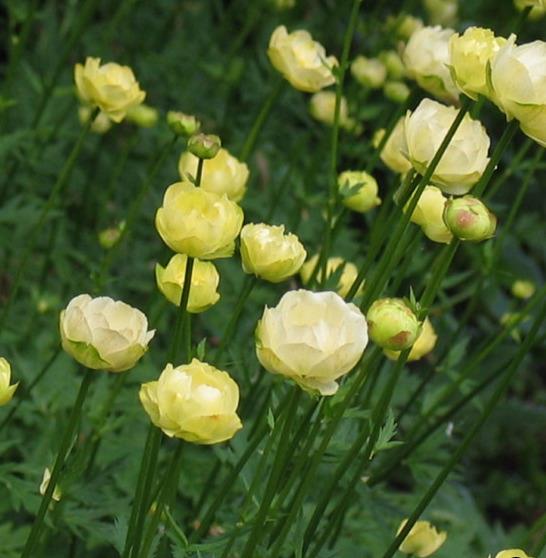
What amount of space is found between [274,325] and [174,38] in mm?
1864

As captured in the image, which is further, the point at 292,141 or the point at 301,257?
the point at 292,141

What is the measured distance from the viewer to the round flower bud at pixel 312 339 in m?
0.85

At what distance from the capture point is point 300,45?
4.65 feet

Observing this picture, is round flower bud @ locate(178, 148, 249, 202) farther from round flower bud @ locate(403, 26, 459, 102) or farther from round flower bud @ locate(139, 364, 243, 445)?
round flower bud @ locate(139, 364, 243, 445)

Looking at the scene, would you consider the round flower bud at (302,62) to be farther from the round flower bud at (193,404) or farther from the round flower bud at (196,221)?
the round flower bud at (193,404)

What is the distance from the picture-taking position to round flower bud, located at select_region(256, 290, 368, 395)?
85 centimetres

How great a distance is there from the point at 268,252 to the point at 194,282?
8 cm

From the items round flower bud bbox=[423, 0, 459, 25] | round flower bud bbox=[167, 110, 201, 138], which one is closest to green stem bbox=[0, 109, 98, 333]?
round flower bud bbox=[167, 110, 201, 138]

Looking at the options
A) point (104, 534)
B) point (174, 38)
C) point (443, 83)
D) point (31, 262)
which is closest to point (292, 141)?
point (174, 38)

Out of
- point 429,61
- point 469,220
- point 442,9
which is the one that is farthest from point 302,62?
point 442,9

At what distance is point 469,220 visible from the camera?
940 mm

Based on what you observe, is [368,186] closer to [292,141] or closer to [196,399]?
[196,399]

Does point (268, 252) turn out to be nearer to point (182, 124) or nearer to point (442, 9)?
point (182, 124)

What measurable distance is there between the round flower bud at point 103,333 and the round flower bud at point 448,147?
30 centimetres
